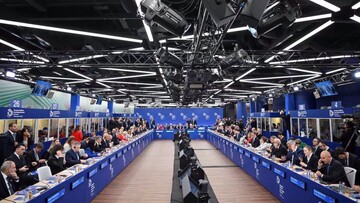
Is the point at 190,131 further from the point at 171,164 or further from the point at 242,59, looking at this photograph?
the point at 242,59

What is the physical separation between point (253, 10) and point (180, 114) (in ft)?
80.5

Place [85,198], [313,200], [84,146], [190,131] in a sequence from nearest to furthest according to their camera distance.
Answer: [313,200] < [85,198] < [84,146] < [190,131]

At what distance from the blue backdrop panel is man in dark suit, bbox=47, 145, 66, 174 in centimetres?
2146

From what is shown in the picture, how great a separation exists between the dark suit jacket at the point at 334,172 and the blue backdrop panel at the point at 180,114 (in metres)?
22.5

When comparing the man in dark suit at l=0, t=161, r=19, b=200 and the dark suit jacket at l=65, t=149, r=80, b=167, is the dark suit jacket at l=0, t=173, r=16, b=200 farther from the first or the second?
the dark suit jacket at l=65, t=149, r=80, b=167

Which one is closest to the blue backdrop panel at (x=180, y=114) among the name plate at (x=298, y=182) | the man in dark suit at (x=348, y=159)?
the man in dark suit at (x=348, y=159)

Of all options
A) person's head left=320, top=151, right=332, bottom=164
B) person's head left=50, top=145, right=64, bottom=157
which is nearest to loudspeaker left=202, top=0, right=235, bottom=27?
person's head left=320, top=151, right=332, bottom=164

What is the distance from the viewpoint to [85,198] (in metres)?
5.20

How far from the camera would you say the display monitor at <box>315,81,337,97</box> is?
11211 mm

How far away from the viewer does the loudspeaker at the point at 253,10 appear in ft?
8.45

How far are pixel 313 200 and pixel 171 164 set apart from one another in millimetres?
6667

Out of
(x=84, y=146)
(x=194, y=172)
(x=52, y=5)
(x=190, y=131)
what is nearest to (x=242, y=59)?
(x=194, y=172)

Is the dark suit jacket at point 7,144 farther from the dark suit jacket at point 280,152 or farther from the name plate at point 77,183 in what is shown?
the dark suit jacket at point 280,152

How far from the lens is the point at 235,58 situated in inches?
249
